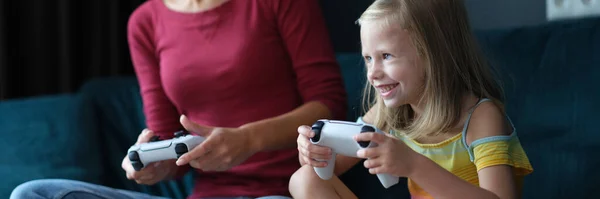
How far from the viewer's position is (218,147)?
4.08 feet

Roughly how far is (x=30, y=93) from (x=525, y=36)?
145 centimetres

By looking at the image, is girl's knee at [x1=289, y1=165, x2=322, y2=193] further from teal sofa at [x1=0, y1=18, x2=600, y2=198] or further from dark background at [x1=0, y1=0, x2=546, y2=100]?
dark background at [x1=0, y1=0, x2=546, y2=100]

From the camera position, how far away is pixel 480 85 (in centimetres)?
112

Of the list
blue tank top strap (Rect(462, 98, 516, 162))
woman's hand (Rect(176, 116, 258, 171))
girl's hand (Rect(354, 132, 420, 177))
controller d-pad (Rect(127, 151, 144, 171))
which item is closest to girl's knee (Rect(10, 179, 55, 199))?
controller d-pad (Rect(127, 151, 144, 171))

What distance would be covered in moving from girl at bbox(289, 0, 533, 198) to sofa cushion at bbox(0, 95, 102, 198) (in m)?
0.69

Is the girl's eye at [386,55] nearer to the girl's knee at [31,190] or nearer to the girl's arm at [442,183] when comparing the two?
the girl's arm at [442,183]

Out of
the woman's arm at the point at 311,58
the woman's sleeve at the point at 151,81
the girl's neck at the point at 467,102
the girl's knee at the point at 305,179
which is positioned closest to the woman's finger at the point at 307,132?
the girl's knee at the point at 305,179

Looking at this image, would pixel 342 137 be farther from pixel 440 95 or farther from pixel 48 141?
pixel 48 141

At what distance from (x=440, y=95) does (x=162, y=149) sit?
1.50ft

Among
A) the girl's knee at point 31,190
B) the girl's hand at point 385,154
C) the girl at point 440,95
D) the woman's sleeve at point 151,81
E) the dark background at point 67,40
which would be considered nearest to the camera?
the girl's hand at point 385,154

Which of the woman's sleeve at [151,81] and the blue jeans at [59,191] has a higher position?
the woman's sleeve at [151,81]

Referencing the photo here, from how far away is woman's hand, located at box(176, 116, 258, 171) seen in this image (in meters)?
1.22

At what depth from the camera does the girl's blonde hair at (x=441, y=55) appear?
3.53ft

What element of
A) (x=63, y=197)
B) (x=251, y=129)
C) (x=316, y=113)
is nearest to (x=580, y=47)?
(x=316, y=113)
